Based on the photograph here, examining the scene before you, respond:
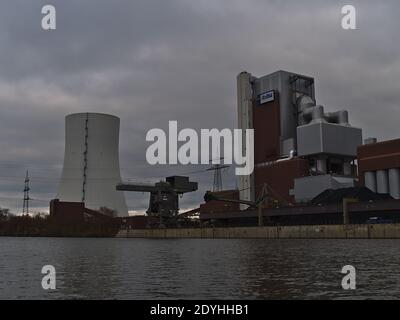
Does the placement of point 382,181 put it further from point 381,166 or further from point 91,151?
point 91,151

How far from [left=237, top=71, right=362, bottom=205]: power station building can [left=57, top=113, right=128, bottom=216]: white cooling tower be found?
96.7ft

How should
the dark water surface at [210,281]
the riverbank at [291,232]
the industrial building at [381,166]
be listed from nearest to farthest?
the dark water surface at [210,281] → the riverbank at [291,232] → the industrial building at [381,166]

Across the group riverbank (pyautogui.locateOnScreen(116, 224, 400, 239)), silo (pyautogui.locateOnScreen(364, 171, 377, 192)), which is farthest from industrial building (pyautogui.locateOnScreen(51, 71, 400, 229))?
riverbank (pyautogui.locateOnScreen(116, 224, 400, 239))

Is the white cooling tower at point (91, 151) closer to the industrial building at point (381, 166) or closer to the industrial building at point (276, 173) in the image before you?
the industrial building at point (276, 173)

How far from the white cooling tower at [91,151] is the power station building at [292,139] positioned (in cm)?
2947

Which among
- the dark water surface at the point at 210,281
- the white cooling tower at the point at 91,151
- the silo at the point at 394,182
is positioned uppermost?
the white cooling tower at the point at 91,151

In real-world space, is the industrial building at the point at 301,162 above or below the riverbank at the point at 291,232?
above

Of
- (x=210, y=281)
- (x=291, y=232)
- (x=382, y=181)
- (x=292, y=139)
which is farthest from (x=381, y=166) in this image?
(x=210, y=281)

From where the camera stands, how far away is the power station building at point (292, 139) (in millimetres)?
94062

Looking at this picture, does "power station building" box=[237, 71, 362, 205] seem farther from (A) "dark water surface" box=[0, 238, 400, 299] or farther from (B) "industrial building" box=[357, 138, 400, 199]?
(A) "dark water surface" box=[0, 238, 400, 299]

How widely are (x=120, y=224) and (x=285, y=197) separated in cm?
4033

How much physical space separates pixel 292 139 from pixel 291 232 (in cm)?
2915

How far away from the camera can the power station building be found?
94.1 metres

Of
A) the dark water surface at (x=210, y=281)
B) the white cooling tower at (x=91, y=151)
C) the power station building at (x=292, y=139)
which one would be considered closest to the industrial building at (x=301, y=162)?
Result: the power station building at (x=292, y=139)
